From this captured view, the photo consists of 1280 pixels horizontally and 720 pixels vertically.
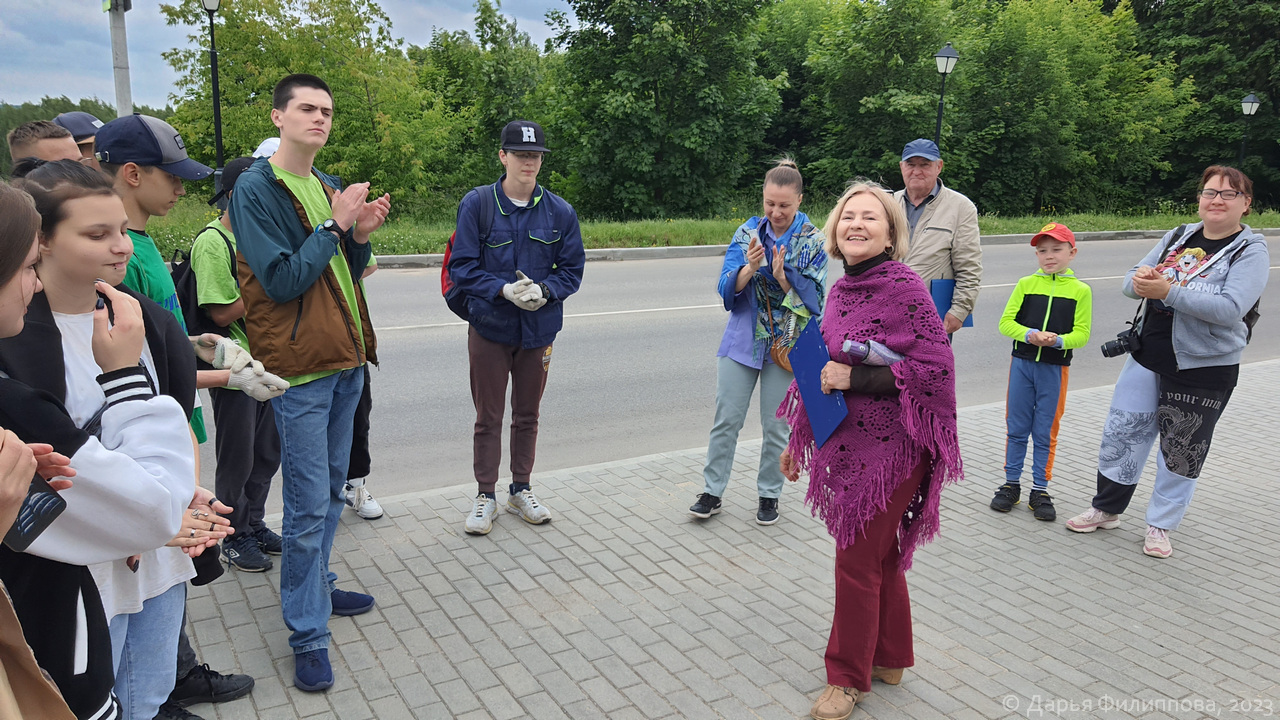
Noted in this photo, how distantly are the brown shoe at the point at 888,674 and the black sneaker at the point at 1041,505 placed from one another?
224 centimetres

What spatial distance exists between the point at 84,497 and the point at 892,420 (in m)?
2.62

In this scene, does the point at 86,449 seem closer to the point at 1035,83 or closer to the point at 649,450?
the point at 649,450

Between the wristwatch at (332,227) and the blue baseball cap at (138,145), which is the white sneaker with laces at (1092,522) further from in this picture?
the blue baseball cap at (138,145)

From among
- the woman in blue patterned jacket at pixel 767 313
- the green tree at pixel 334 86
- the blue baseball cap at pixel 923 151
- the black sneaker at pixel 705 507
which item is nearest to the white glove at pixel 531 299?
the woman in blue patterned jacket at pixel 767 313


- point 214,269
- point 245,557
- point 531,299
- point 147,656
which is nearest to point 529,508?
point 531,299

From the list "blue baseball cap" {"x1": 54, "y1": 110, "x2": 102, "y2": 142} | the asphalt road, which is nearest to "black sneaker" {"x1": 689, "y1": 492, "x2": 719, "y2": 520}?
the asphalt road

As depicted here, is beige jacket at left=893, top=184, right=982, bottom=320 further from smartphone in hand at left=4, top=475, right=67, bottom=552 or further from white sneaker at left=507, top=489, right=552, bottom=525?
smartphone in hand at left=4, top=475, right=67, bottom=552

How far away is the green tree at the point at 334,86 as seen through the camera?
22.0 meters

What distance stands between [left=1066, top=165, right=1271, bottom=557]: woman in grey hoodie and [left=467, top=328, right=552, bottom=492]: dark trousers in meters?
3.29

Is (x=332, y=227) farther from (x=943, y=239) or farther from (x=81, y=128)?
(x=943, y=239)

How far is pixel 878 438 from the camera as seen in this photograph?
10.8ft

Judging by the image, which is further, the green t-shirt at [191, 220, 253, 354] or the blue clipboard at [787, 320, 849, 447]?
the green t-shirt at [191, 220, 253, 354]

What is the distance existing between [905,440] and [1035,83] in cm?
3203

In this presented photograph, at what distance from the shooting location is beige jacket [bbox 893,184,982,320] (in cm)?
551
